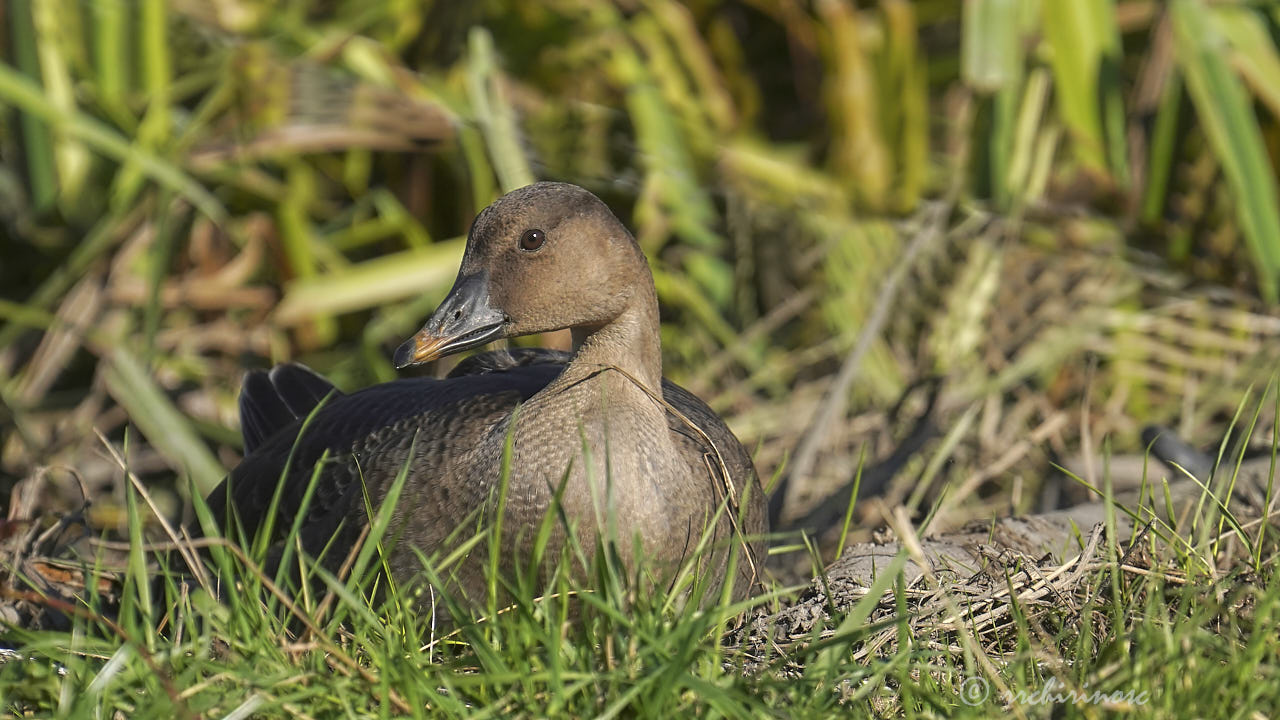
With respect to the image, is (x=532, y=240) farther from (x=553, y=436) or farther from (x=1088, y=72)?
(x=1088, y=72)

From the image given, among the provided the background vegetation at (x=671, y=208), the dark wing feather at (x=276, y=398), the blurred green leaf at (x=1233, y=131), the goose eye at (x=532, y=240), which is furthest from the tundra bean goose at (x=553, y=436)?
the blurred green leaf at (x=1233, y=131)

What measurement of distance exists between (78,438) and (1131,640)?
387 cm

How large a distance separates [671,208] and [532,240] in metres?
2.57

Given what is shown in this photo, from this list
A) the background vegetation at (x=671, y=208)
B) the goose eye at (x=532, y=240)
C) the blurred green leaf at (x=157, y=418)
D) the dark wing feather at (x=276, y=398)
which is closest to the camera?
the goose eye at (x=532, y=240)

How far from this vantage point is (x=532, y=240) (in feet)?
9.95

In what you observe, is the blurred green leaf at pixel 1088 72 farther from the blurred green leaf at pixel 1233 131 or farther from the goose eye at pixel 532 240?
the goose eye at pixel 532 240

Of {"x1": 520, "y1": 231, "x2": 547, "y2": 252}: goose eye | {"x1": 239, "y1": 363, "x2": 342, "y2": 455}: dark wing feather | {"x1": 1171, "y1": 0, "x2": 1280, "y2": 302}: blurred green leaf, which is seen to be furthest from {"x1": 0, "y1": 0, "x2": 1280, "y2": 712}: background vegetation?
{"x1": 520, "y1": 231, "x2": 547, "y2": 252}: goose eye

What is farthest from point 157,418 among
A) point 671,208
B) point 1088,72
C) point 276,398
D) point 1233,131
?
point 1233,131

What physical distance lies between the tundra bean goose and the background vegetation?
153 cm

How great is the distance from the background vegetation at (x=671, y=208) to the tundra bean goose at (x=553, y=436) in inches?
60.3

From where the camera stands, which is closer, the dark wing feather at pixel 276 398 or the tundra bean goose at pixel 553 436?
the tundra bean goose at pixel 553 436

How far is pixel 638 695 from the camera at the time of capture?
2184mm

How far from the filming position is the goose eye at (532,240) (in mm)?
3029

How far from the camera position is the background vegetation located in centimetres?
498
